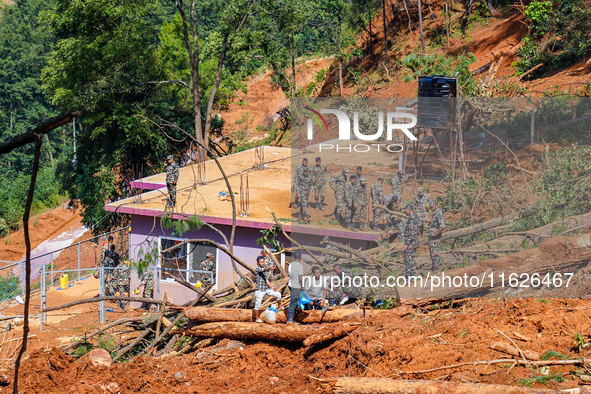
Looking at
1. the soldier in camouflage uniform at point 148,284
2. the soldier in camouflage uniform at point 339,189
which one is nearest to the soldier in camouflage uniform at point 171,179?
the soldier in camouflage uniform at point 148,284

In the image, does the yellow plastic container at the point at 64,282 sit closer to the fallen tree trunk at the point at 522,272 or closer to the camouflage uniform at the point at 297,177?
the camouflage uniform at the point at 297,177

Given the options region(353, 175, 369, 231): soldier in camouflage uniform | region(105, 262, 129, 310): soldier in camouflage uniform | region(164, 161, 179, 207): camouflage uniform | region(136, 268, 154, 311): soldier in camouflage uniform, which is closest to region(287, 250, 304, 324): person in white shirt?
region(353, 175, 369, 231): soldier in camouflage uniform

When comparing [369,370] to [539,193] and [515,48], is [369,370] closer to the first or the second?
[539,193]

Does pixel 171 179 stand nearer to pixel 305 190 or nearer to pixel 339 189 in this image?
pixel 305 190

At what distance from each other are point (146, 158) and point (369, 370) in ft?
59.9

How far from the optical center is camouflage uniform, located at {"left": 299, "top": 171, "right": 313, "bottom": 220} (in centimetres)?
1027

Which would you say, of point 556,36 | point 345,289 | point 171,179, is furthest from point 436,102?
point 556,36

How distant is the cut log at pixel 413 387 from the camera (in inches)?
228

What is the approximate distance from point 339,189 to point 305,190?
140 cm

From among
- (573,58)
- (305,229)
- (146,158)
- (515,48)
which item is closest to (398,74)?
(515,48)

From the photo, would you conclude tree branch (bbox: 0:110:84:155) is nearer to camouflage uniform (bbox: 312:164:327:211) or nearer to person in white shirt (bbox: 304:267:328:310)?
person in white shirt (bbox: 304:267:328:310)

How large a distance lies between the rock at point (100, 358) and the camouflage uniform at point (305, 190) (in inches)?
159

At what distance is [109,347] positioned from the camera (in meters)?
10.3

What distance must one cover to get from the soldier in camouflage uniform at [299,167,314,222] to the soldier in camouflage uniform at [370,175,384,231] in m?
1.40
